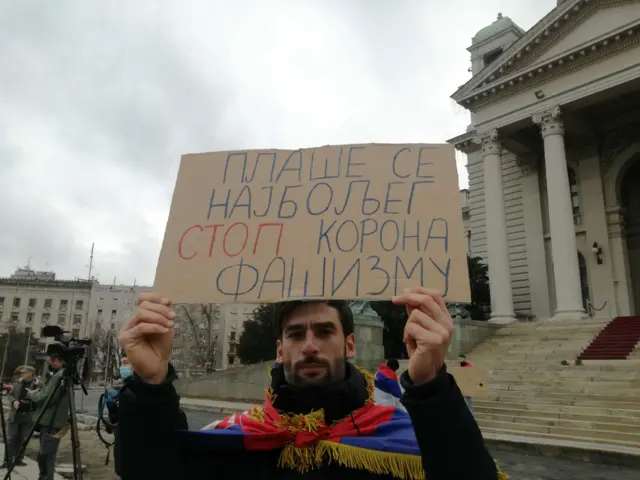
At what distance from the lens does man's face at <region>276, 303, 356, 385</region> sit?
7.00 feet

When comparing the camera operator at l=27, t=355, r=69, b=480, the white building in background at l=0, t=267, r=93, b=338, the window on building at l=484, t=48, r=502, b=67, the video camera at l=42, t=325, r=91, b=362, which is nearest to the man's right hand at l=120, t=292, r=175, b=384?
the video camera at l=42, t=325, r=91, b=362

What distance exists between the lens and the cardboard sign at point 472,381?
9.83 ft

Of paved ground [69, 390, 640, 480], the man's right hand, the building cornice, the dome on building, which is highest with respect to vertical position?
the dome on building

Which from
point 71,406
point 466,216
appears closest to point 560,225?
point 466,216

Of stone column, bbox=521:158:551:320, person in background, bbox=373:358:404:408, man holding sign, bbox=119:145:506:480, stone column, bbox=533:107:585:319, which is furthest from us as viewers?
stone column, bbox=521:158:551:320

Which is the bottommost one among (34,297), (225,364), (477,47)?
(225,364)

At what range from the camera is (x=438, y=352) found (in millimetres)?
1646

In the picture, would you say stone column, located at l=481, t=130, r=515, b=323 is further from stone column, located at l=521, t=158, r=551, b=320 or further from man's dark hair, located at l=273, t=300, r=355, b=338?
man's dark hair, located at l=273, t=300, r=355, b=338

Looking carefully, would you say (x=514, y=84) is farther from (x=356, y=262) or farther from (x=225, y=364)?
(x=225, y=364)

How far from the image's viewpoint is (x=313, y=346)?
215cm

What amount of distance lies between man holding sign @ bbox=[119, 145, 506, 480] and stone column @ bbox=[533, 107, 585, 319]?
1986 centimetres

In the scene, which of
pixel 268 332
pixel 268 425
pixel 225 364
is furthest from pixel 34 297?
pixel 268 425

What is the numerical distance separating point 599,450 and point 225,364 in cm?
8438

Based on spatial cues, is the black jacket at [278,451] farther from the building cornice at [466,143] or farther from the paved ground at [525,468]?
the building cornice at [466,143]
